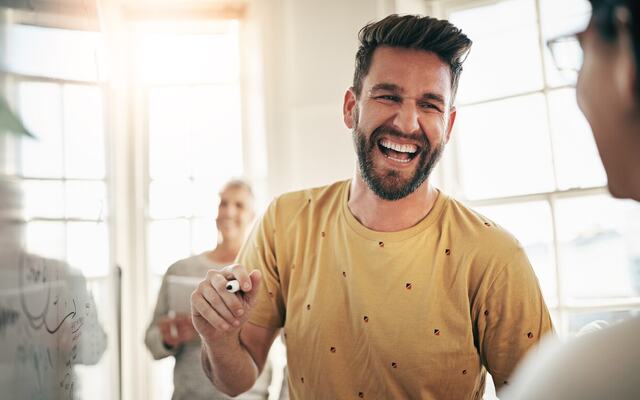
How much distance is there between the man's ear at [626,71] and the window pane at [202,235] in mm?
2701

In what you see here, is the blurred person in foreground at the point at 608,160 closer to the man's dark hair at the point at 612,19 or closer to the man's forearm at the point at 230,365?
the man's dark hair at the point at 612,19

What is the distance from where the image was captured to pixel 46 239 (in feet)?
3.01

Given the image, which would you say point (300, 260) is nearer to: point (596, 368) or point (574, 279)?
point (596, 368)

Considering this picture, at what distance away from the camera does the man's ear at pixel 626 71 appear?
0.58m

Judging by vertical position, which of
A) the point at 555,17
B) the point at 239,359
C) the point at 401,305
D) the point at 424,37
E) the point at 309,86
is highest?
the point at 555,17

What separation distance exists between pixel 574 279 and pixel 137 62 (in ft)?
7.43

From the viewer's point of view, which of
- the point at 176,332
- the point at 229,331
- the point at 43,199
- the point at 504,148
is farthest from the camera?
the point at 504,148

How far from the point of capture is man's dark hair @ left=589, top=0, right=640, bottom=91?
572 mm

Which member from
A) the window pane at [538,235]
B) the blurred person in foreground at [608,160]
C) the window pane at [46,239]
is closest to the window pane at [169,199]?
the window pane at [538,235]

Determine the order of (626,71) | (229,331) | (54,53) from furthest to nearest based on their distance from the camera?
(229,331)
(54,53)
(626,71)

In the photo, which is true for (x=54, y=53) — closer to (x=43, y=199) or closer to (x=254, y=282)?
(x=43, y=199)

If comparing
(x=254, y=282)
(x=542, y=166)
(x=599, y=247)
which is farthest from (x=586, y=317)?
(x=254, y=282)

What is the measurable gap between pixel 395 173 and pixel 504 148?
4.46 ft

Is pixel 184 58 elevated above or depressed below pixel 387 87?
above
